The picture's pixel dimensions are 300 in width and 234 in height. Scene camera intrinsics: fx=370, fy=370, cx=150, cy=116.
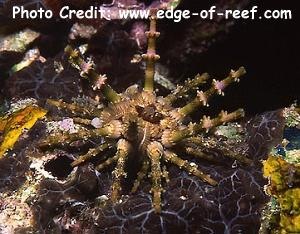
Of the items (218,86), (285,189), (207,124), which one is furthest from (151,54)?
(285,189)

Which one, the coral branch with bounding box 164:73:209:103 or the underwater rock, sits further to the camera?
the coral branch with bounding box 164:73:209:103

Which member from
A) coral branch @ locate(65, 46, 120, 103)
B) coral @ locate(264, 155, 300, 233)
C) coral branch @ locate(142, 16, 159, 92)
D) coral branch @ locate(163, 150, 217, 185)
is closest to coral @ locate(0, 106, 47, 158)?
coral branch @ locate(65, 46, 120, 103)

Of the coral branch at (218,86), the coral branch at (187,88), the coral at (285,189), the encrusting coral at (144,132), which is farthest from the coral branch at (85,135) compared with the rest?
the coral at (285,189)

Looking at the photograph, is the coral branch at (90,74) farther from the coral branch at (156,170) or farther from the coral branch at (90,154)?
the coral branch at (156,170)

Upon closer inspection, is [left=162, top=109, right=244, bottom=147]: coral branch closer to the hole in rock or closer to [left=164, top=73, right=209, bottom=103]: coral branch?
[left=164, top=73, right=209, bottom=103]: coral branch

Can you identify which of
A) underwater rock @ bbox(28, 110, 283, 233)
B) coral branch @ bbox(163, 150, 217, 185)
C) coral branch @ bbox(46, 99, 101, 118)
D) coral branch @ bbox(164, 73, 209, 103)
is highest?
coral branch @ bbox(164, 73, 209, 103)

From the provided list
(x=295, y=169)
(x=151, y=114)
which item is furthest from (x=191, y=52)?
(x=295, y=169)

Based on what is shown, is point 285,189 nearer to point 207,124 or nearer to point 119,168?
point 207,124
